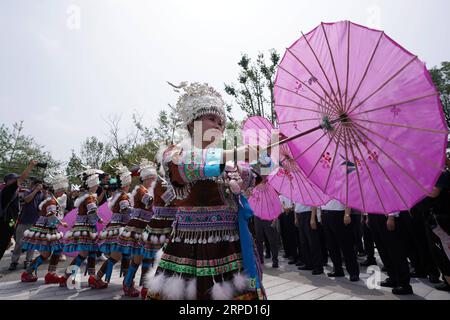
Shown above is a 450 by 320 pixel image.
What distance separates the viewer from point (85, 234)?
6.16 m

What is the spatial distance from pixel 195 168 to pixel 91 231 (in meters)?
5.45

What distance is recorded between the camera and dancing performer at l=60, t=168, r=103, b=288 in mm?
6047

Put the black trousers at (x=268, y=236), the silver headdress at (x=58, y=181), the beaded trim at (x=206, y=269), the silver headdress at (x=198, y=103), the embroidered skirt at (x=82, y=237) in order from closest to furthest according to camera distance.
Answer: the beaded trim at (x=206, y=269) < the silver headdress at (x=198, y=103) < the embroidered skirt at (x=82, y=237) < the black trousers at (x=268, y=236) < the silver headdress at (x=58, y=181)

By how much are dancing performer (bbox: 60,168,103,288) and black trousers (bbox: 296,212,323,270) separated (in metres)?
4.58

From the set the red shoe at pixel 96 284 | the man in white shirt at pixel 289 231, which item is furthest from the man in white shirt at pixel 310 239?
the red shoe at pixel 96 284

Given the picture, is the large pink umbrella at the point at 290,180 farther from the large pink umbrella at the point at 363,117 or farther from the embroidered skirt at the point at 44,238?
the embroidered skirt at the point at 44,238

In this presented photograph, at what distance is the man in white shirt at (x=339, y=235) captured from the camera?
5.45 m

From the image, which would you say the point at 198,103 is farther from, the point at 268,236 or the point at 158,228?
the point at 268,236

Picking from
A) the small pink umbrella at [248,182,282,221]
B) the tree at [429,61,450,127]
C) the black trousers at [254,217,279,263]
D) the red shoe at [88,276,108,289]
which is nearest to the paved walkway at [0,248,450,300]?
the red shoe at [88,276,108,289]

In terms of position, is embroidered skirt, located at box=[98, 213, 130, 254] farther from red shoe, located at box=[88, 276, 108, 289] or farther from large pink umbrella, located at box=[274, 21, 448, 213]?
large pink umbrella, located at box=[274, 21, 448, 213]

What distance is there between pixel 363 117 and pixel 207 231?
52.3 inches

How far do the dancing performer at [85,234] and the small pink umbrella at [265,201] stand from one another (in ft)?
13.7

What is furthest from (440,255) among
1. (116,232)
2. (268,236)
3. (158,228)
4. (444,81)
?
(444,81)

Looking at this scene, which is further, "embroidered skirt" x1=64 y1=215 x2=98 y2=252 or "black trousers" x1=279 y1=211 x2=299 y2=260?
"black trousers" x1=279 y1=211 x2=299 y2=260
